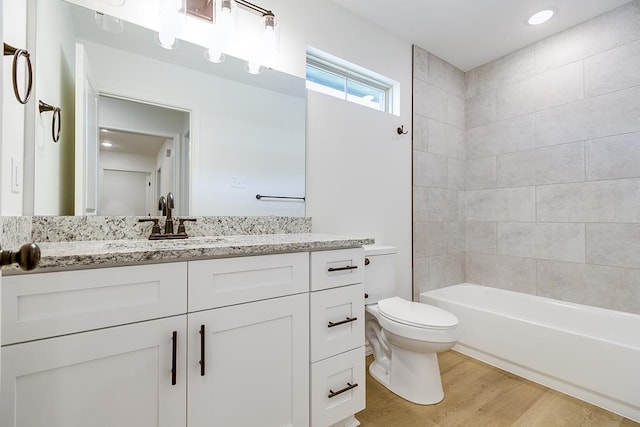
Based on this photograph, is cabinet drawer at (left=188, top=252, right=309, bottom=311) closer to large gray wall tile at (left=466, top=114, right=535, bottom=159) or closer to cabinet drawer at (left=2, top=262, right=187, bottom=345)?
cabinet drawer at (left=2, top=262, right=187, bottom=345)

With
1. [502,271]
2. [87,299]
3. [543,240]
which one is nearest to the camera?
[87,299]

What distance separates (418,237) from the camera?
8.10 feet

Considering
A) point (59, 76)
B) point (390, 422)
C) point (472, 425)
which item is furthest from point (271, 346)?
point (59, 76)

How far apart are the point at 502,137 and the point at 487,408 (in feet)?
7.05

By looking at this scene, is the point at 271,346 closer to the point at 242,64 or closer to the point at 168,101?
the point at 168,101

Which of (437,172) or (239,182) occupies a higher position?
(437,172)

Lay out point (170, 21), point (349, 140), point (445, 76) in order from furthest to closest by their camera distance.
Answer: point (445, 76)
point (349, 140)
point (170, 21)

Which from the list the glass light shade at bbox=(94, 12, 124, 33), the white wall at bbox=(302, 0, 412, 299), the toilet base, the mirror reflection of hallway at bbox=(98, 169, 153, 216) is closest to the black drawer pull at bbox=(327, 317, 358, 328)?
the toilet base

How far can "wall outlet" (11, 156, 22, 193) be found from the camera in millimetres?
920

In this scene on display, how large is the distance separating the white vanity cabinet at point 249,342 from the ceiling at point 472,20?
191 centimetres

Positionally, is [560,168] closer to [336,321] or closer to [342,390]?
[336,321]

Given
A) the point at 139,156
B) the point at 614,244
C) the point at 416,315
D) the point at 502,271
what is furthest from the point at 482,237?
the point at 139,156

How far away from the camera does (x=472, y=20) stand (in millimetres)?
2141

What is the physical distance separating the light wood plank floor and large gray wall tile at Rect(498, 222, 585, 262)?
1.02 meters
